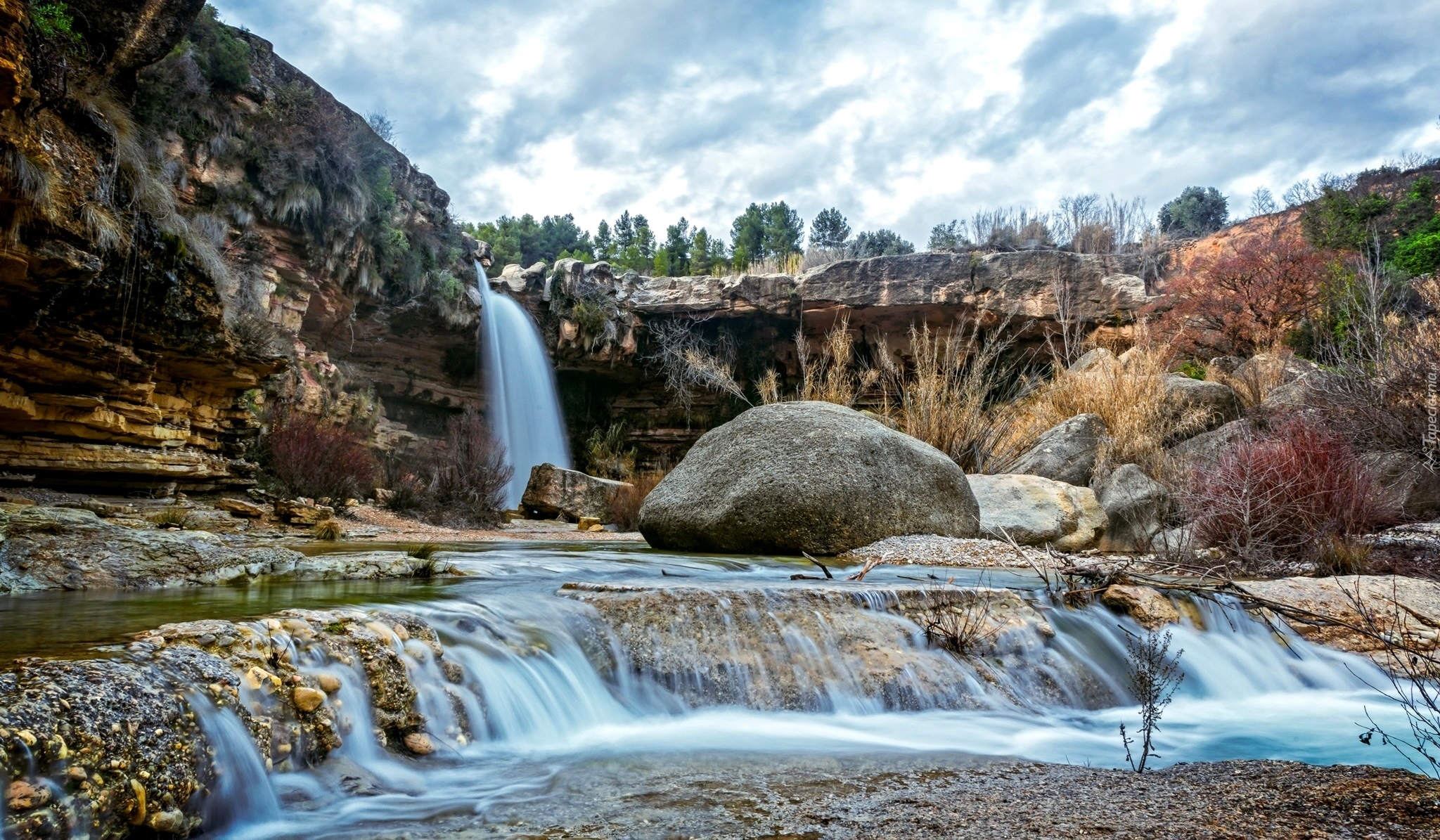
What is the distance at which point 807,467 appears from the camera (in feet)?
19.4

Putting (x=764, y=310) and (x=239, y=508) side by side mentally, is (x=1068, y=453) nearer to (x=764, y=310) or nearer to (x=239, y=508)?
(x=239, y=508)

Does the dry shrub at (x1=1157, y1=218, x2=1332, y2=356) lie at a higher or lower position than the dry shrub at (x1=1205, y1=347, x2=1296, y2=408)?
higher

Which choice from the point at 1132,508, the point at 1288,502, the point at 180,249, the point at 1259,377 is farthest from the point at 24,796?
the point at 1259,377

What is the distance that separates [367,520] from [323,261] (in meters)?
5.95

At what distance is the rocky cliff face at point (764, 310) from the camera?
1639 centimetres

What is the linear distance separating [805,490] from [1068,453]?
4676 mm

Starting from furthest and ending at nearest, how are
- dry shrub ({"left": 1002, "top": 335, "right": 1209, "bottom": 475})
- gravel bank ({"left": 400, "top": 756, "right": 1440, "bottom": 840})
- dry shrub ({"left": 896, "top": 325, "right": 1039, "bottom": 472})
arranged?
1. dry shrub ({"left": 896, "top": 325, "right": 1039, "bottom": 472})
2. dry shrub ({"left": 1002, "top": 335, "right": 1209, "bottom": 475})
3. gravel bank ({"left": 400, "top": 756, "right": 1440, "bottom": 840})

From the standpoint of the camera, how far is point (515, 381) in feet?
55.4

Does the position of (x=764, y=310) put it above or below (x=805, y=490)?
above

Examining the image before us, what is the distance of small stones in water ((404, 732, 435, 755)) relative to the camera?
2.04 metres

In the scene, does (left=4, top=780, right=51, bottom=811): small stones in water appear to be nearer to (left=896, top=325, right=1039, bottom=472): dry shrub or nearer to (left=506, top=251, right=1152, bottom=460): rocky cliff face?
(left=896, top=325, right=1039, bottom=472): dry shrub

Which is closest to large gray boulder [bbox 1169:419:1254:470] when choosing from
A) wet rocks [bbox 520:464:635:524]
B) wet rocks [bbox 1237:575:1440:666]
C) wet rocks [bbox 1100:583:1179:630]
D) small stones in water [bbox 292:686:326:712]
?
wet rocks [bbox 1237:575:1440:666]

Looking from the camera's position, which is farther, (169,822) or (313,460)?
(313,460)

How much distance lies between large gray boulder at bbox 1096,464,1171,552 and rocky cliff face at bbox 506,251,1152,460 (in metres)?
7.45
